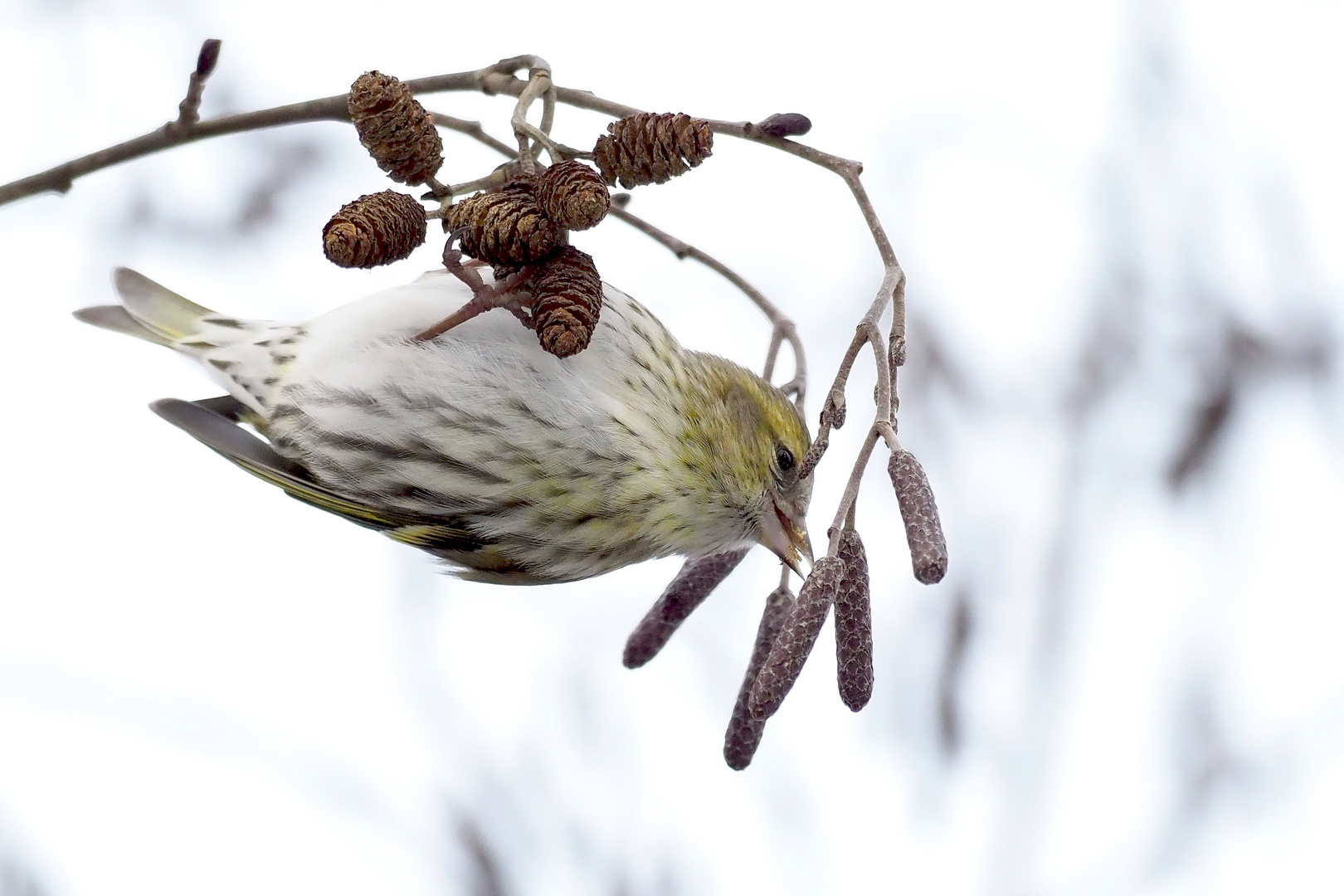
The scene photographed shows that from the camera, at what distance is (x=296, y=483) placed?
2.22 metres

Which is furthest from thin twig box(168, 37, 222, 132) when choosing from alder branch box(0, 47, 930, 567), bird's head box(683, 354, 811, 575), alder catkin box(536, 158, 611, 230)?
bird's head box(683, 354, 811, 575)

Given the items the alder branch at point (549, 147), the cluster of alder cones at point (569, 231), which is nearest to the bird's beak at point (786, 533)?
the alder branch at point (549, 147)

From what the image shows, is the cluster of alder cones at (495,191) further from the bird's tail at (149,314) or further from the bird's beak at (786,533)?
the bird's tail at (149,314)

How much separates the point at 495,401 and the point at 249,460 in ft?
1.50

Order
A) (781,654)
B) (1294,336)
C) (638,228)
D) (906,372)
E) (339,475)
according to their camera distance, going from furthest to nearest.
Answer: (906,372), (1294,336), (339,475), (638,228), (781,654)

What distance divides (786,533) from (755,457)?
0.47 ft

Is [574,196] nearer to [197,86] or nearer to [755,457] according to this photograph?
[197,86]

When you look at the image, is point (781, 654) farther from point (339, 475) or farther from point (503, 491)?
point (339, 475)

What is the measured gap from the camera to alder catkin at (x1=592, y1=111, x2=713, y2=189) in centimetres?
145

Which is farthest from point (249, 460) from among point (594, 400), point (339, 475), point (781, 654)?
point (781, 654)

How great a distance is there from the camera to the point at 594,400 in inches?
83.7

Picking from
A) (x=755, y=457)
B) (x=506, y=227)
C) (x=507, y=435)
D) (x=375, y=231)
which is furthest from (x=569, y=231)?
(x=755, y=457)

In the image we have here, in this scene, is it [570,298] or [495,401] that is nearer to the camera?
[570,298]

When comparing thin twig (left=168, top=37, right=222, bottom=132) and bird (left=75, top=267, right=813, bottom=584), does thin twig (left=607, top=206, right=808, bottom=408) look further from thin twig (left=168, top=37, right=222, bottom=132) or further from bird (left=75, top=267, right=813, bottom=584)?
thin twig (left=168, top=37, right=222, bottom=132)
